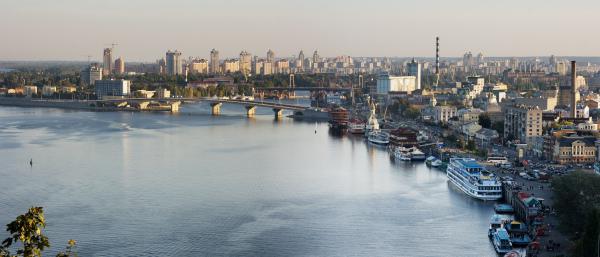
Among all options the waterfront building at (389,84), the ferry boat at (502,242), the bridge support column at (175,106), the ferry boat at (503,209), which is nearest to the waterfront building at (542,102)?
the bridge support column at (175,106)

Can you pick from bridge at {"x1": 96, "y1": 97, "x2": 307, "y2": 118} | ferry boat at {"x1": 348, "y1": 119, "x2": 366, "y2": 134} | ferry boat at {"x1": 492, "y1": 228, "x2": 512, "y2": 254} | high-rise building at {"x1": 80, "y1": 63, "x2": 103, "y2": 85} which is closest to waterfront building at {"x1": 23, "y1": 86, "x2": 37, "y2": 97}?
high-rise building at {"x1": 80, "y1": 63, "x2": 103, "y2": 85}

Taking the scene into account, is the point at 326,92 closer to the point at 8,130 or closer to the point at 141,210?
the point at 8,130

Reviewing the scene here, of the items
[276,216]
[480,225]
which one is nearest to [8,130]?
[276,216]

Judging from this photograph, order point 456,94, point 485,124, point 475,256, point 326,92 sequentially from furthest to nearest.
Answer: point 326,92 → point 456,94 → point 485,124 → point 475,256

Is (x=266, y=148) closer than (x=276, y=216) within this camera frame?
No

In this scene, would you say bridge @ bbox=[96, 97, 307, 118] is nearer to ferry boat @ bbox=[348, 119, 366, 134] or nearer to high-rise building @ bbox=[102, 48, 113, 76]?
ferry boat @ bbox=[348, 119, 366, 134]

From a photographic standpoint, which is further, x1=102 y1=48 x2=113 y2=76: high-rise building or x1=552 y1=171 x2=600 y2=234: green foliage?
x1=102 y1=48 x2=113 y2=76: high-rise building
